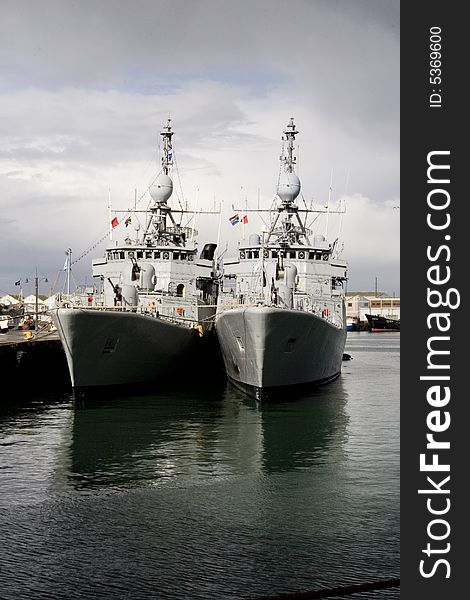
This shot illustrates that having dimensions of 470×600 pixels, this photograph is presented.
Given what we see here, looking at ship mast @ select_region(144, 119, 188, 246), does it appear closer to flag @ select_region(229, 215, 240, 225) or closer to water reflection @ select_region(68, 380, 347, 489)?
flag @ select_region(229, 215, 240, 225)

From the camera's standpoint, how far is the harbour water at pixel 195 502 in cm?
936

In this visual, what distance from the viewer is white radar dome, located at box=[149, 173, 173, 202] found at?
127 feet

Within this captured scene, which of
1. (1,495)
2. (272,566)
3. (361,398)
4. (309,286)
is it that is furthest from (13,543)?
(309,286)

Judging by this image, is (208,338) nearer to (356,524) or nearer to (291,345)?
(291,345)

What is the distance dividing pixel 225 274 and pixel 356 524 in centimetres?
2670

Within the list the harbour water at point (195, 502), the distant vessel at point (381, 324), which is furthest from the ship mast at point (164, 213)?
the distant vessel at point (381, 324)

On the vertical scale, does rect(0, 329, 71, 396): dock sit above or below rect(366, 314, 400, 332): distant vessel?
below

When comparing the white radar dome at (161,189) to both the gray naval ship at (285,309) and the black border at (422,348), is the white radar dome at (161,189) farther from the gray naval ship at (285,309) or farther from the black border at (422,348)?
the black border at (422,348)

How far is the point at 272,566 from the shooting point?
963 cm

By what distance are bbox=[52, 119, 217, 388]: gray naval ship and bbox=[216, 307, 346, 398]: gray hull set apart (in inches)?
71.9

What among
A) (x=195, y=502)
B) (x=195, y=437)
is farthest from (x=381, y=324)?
(x=195, y=502)

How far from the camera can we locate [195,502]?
42.0 feet

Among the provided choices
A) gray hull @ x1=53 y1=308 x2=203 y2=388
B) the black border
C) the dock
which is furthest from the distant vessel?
the black border

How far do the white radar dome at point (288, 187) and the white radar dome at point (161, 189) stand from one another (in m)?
5.72
